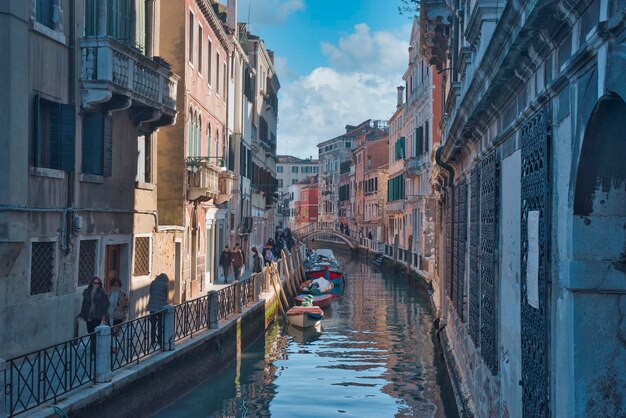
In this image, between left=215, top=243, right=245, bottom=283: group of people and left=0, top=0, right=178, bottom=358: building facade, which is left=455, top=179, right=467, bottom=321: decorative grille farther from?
left=215, top=243, right=245, bottom=283: group of people

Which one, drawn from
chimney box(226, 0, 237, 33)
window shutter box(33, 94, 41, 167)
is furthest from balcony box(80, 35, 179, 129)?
chimney box(226, 0, 237, 33)

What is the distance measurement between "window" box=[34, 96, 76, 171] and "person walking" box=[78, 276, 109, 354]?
1.76 m

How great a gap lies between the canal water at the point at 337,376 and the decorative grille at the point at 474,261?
8.39 ft

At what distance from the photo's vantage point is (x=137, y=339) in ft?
36.2

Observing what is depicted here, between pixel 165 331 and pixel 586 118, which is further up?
pixel 586 118

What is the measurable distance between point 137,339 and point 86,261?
2.65m

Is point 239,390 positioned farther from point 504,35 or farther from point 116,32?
point 504,35

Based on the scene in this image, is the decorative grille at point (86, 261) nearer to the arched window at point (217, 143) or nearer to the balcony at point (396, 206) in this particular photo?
the arched window at point (217, 143)

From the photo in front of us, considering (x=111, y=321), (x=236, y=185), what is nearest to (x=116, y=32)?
(x=111, y=321)

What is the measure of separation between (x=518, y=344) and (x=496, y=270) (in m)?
1.69

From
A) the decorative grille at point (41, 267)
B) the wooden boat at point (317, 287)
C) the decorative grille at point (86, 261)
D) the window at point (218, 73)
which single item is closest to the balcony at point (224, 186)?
the window at point (218, 73)

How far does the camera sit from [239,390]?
1460 cm

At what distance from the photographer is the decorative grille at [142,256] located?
15.8 m

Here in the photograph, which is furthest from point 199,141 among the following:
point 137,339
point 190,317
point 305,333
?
point 137,339
